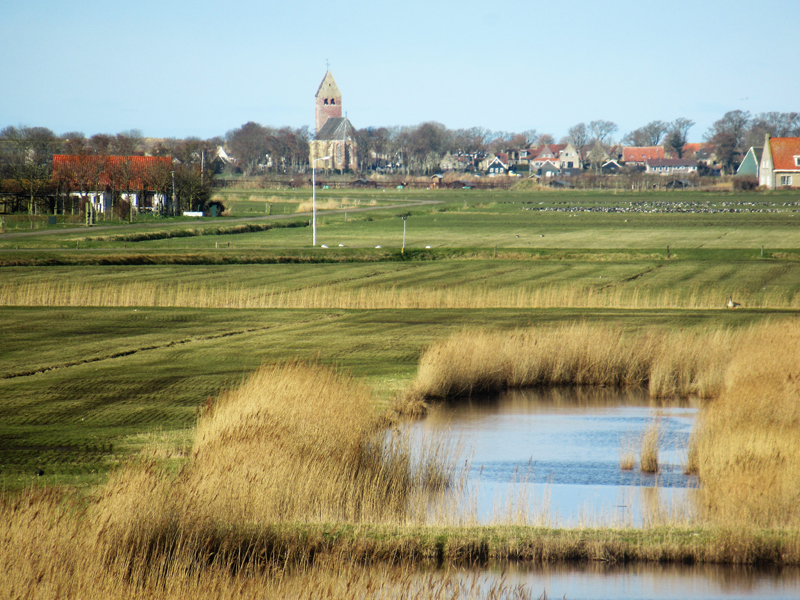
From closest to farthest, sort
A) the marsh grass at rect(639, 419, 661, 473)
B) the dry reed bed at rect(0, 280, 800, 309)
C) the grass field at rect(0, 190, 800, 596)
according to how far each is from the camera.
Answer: the grass field at rect(0, 190, 800, 596) → the marsh grass at rect(639, 419, 661, 473) → the dry reed bed at rect(0, 280, 800, 309)

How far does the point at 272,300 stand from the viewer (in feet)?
119

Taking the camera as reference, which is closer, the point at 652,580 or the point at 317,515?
→ the point at 652,580

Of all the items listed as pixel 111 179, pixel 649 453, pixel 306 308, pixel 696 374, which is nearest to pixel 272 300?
pixel 306 308

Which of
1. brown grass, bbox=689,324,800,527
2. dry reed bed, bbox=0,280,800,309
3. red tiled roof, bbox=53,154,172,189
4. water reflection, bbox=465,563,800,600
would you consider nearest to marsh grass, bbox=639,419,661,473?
brown grass, bbox=689,324,800,527

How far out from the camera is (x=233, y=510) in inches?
406

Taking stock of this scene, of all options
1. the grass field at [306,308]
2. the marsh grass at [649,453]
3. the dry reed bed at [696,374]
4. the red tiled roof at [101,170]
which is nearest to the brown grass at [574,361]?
the dry reed bed at [696,374]

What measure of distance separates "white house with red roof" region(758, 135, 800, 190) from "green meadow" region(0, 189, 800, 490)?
65473 millimetres

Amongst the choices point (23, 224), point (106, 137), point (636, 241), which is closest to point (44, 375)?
point (636, 241)

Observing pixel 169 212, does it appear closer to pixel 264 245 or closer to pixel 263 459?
pixel 264 245

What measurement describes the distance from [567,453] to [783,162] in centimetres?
13680

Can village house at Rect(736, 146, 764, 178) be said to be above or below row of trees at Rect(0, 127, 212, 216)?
above

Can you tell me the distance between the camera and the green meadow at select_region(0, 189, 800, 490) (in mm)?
16859

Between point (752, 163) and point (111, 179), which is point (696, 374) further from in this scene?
point (752, 163)

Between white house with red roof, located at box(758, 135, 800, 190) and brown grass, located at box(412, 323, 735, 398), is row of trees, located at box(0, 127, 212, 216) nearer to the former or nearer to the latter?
brown grass, located at box(412, 323, 735, 398)
